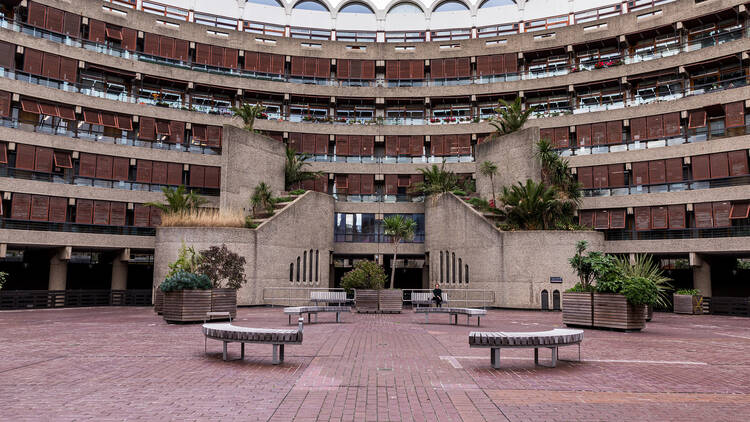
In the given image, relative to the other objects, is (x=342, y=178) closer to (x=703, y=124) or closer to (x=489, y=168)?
(x=489, y=168)

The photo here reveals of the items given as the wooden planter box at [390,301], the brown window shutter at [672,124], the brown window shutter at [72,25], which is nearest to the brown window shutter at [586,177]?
the brown window shutter at [672,124]

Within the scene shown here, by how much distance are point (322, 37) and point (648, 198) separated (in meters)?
29.4

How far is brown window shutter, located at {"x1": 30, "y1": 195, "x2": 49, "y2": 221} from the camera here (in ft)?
103

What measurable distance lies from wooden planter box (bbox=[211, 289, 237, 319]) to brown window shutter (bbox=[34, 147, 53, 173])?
21.3m

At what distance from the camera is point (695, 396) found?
739cm

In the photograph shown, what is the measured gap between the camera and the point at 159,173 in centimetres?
3644

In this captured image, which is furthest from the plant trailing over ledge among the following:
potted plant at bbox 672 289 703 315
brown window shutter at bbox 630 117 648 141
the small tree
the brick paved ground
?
brown window shutter at bbox 630 117 648 141

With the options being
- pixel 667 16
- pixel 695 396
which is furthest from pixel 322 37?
pixel 695 396

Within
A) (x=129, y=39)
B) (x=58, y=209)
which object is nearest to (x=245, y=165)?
(x=58, y=209)

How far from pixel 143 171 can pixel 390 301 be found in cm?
2123

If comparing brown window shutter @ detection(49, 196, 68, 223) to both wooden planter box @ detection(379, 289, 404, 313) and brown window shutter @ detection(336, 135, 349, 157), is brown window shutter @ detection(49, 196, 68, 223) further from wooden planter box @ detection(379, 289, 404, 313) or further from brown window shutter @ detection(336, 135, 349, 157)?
wooden planter box @ detection(379, 289, 404, 313)

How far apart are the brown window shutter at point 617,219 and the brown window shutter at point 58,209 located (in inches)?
1341

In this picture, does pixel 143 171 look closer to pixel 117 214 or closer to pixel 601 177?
pixel 117 214

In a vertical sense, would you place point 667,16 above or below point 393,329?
above
